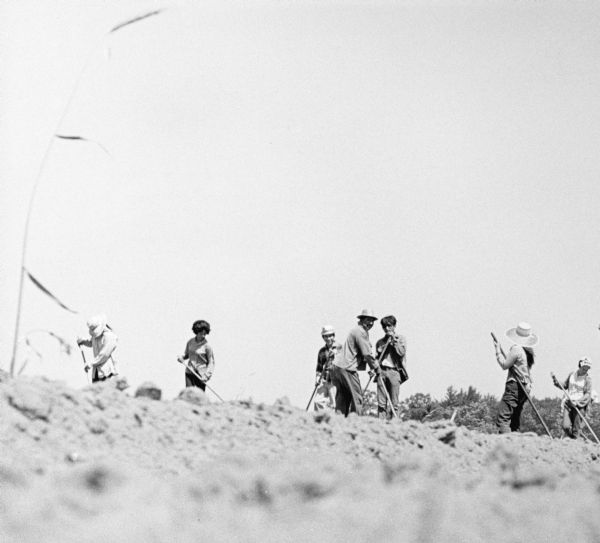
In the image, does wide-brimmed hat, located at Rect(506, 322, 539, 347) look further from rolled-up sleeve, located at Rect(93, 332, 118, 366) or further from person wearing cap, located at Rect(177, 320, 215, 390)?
rolled-up sleeve, located at Rect(93, 332, 118, 366)

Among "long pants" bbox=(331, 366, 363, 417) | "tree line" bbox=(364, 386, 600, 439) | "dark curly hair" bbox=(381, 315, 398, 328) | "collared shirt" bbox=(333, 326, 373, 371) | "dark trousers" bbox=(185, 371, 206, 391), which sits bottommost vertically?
"tree line" bbox=(364, 386, 600, 439)

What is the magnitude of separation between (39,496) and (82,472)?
0.74ft

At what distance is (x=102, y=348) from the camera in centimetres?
1112

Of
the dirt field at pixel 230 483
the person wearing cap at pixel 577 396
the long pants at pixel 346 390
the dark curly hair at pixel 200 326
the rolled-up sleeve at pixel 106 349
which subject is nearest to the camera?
the dirt field at pixel 230 483

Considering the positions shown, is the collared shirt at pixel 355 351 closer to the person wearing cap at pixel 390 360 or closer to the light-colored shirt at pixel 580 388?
the person wearing cap at pixel 390 360

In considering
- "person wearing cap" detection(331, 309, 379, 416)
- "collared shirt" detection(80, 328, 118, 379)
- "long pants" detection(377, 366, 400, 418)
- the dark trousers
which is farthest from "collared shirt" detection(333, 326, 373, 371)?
"collared shirt" detection(80, 328, 118, 379)

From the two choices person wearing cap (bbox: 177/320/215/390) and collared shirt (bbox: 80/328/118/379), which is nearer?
collared shirt (bbox: 80/328/118/379)

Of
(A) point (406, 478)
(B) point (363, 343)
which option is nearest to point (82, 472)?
(A) point (406, 478)

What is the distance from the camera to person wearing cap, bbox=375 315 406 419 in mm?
12391

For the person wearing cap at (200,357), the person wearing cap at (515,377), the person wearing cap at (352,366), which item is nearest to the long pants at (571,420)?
the person wearing cap at (515,377)

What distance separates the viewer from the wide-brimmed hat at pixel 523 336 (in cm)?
1230

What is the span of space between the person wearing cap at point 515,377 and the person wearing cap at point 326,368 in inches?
80.1

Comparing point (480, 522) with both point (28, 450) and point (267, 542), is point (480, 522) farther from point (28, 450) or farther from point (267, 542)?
point (28, 450)

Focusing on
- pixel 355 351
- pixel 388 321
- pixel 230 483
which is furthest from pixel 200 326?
pixel 230 483
